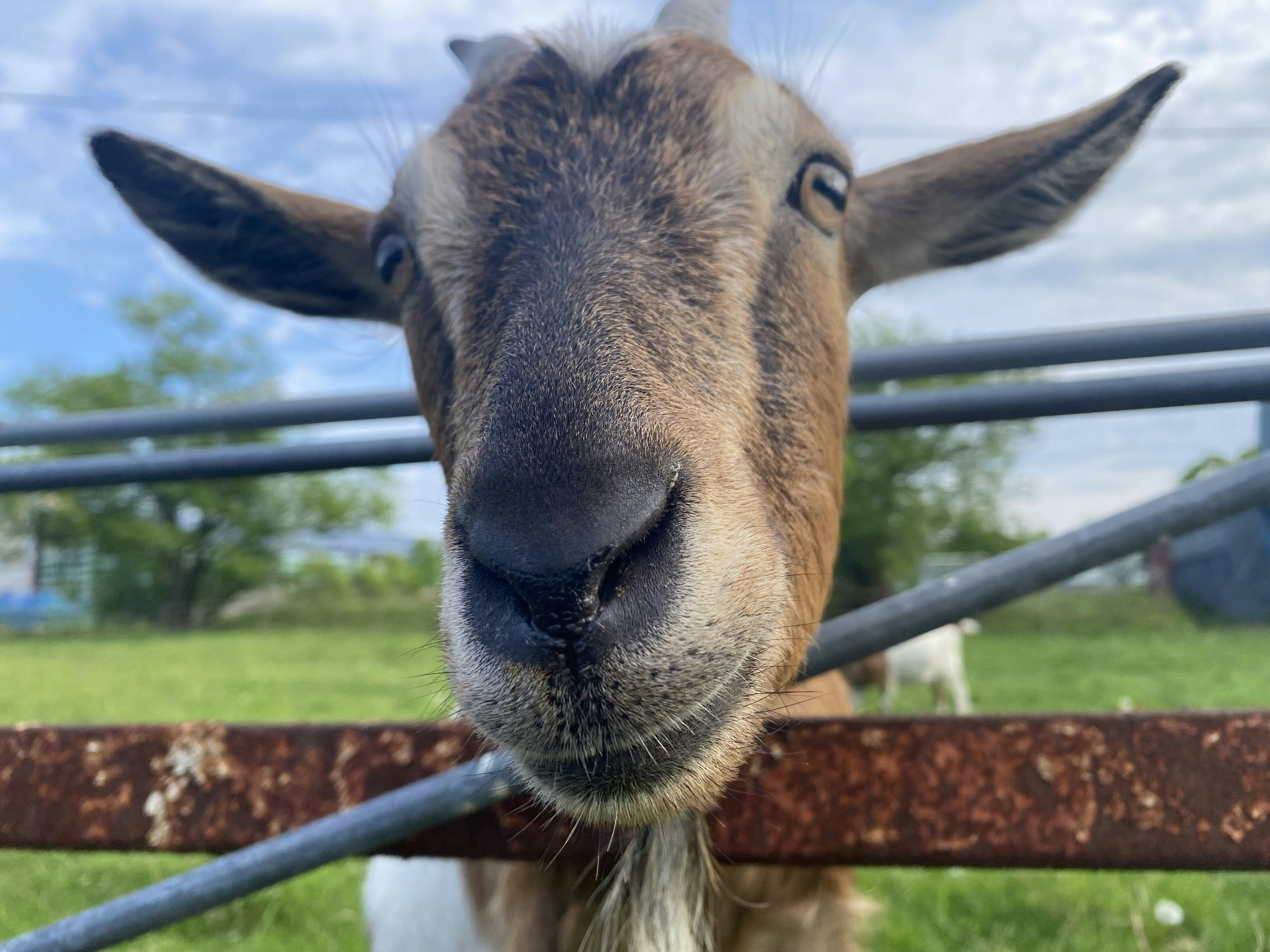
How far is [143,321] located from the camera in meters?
47.4

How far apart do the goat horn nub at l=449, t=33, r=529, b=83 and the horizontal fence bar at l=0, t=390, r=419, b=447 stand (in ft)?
3.55

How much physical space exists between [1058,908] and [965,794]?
143 inches

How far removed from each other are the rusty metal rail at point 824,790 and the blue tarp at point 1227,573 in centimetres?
1864

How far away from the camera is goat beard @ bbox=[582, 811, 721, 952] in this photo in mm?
1653

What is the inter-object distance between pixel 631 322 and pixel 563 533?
0.50 m

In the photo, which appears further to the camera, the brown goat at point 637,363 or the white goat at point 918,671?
the white goat at point 918,671

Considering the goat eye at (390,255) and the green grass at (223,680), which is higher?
the goat eye at (390,255)

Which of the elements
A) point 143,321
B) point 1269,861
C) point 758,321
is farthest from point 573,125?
point 143,321

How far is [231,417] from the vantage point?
3033 mm

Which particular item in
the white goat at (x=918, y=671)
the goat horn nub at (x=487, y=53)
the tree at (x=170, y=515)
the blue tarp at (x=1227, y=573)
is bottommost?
the tree at (x=170, y=515)

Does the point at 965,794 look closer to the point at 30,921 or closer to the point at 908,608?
the point at 908,608

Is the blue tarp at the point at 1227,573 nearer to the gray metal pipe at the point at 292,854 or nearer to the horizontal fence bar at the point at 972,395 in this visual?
the horizontal fence bar at the point at 972,395

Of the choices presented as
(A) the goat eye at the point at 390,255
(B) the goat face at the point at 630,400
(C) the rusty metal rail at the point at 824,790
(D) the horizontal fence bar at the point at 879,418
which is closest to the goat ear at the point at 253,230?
(A) the goat eye at the point at 390,255

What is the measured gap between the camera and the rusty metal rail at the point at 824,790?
53.6 inches
